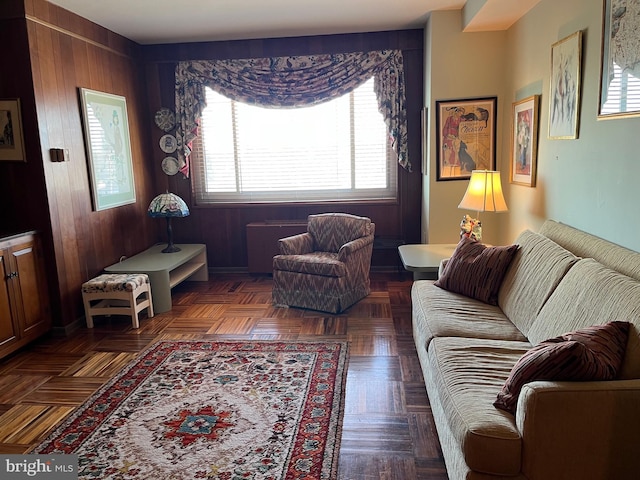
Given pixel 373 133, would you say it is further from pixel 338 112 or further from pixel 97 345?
pixel 97 345

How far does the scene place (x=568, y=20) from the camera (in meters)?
2.86

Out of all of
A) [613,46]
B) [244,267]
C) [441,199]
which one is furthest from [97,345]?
[613,46]

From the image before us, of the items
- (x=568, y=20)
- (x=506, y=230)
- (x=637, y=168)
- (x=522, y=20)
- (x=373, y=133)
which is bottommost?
(x=506, y=230)

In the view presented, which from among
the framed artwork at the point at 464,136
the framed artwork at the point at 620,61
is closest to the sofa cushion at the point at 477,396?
the framed artwork at the point at 620,61

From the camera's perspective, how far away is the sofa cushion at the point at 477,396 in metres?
1.61

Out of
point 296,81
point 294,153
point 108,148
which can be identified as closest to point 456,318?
point 294,153

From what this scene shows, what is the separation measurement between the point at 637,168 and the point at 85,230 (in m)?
3.92

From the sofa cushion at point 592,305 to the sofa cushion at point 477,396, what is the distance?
195 millimetres

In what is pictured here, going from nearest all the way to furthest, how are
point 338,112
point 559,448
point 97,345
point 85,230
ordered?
point 559,448 < point 97,345 < point 85,230 < point 338,112

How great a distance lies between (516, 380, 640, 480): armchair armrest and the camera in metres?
1.56

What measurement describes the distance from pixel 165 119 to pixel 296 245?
2.12 metres

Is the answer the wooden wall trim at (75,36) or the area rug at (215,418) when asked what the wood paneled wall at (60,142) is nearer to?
the wooden wall trim at (75,36)

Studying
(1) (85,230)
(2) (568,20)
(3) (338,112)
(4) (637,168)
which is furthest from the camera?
(3) (338,112)

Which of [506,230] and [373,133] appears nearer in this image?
[506,230]
